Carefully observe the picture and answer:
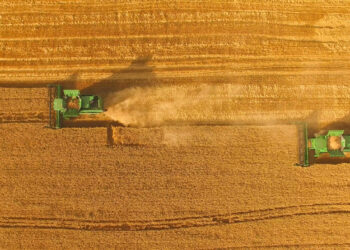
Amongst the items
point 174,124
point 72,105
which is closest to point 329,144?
point 174,124

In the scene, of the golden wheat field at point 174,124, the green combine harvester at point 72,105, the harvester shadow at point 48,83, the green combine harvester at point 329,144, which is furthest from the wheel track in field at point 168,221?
the harvester shadow at point 48,83

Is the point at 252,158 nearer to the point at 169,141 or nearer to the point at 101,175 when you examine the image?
the point at 169,141

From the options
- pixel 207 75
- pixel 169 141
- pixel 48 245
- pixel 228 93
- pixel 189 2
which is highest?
pixel 189 2

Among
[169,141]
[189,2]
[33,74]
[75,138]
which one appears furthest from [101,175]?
[189,2]

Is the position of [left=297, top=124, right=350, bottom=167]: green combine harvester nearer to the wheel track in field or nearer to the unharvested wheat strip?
the unharvested wheat strip

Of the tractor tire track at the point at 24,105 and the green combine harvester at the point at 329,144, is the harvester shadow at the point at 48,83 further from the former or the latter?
the green combine harvester at the point at 329,144

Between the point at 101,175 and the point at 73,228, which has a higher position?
the point at 101,175
